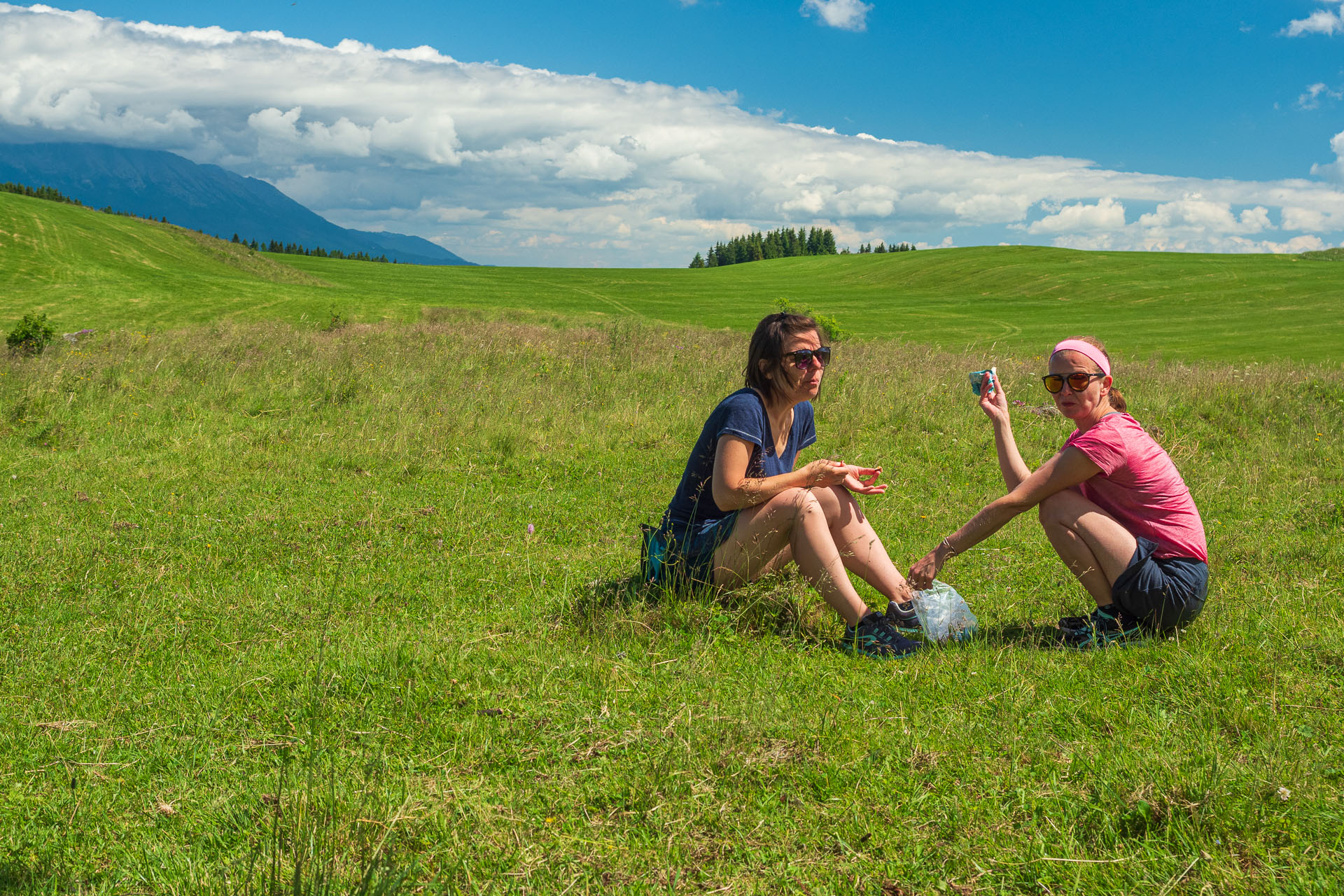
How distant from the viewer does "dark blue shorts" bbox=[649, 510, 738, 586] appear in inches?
Result: 172

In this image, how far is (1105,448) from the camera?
387cm

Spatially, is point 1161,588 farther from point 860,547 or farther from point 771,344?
point 771,344

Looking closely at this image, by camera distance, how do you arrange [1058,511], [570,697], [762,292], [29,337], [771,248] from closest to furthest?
[570,697] < [1058,511] < [29,337] < [762,292] < [771,248]

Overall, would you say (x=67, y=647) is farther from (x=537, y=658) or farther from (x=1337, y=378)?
(x=1337, y=378)

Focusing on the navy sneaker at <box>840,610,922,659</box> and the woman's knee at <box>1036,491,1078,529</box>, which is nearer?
the navy sneaker at <box>840,610,922,659</box>

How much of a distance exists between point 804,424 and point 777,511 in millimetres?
887

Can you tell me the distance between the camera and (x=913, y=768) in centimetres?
285

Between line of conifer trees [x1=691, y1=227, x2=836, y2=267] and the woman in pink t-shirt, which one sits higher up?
line of conifer trees [x1=691, y1=227, x2=836, y2=267]

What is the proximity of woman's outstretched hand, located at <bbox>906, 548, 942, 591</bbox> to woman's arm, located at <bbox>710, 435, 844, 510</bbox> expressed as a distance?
1.88 feet

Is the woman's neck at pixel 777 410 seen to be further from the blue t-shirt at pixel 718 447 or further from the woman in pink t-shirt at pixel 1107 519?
the woman in pink t-shirt at pixel 1107 519

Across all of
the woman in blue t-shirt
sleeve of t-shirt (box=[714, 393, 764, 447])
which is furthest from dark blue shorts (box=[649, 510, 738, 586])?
sleeve of t-shirt (box=[714, 393, 764, 447])

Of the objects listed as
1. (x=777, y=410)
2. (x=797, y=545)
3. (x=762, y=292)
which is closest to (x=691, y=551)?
(x=797, y=545)

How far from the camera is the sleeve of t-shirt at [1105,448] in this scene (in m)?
3.87

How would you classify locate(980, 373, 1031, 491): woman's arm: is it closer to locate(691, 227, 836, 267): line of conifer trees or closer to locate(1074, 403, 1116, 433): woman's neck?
locate(1074, 403, 1116, 433): woman's neck
